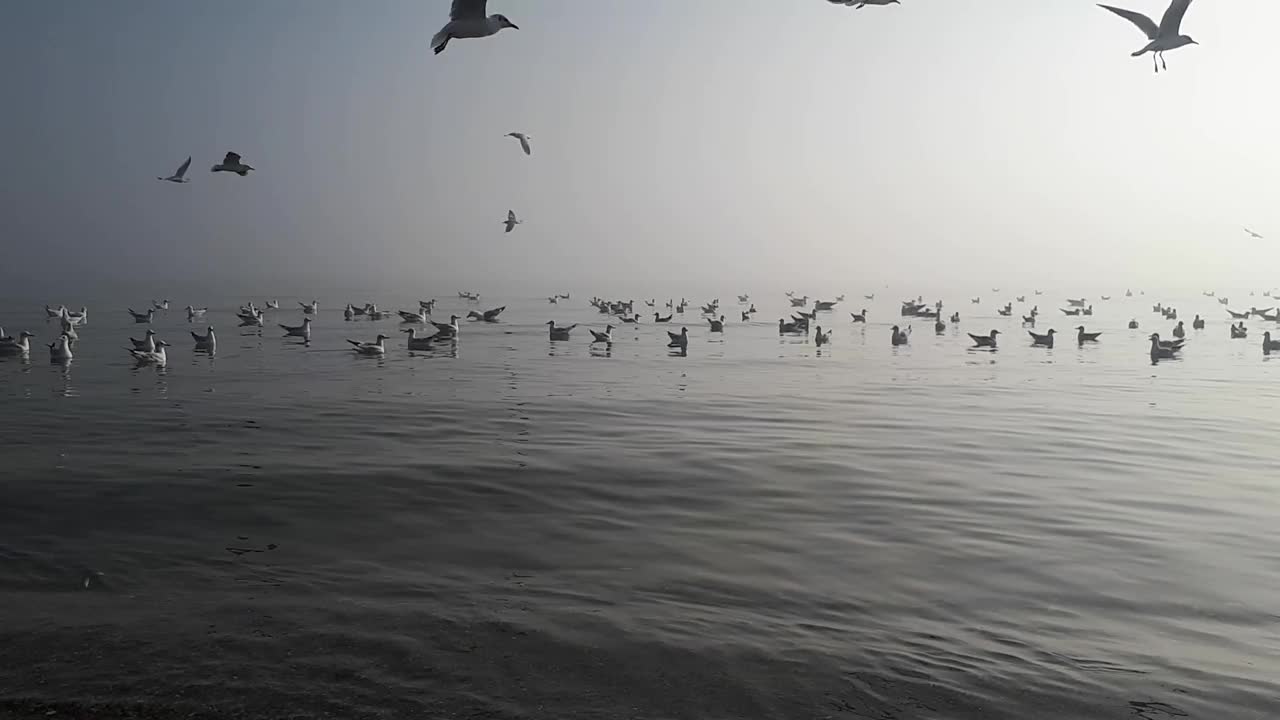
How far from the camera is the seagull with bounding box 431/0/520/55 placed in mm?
12406

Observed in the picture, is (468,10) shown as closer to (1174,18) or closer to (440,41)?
(440,41)

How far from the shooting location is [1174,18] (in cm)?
1631

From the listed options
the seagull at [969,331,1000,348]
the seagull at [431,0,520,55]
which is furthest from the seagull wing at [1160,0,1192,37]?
the seagull at [969,331,1000,348]

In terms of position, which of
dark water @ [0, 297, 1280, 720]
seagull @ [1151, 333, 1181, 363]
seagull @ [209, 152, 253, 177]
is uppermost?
seagull @ [209, 152, 253, 177]

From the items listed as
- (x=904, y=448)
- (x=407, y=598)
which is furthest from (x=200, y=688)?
(x=904, y=448)

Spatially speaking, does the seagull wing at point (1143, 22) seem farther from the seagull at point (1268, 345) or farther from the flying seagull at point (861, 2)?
the seagull at point (1268, 345)

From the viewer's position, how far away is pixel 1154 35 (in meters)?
17.0

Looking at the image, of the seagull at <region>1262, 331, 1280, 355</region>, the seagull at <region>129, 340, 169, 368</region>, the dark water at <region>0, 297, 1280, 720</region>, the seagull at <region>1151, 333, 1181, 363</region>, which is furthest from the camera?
the seagull at <region>1262, 331, 1280, 355</region>

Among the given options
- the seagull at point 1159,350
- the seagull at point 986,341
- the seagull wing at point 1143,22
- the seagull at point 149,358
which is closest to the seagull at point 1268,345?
the seagull at point 1159,350

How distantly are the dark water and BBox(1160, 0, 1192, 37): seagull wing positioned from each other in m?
7.93

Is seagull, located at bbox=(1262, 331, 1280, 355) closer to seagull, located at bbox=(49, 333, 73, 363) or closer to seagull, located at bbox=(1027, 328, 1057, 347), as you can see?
seagull, located at bbox=(1027, 328, 1057, 347)

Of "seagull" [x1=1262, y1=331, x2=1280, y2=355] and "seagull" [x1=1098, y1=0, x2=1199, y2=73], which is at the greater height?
"seagull" [x1=1098, y1=0, x2=1199, y2=73]

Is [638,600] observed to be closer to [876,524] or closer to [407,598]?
[407,598]

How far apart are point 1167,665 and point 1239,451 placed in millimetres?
12070
